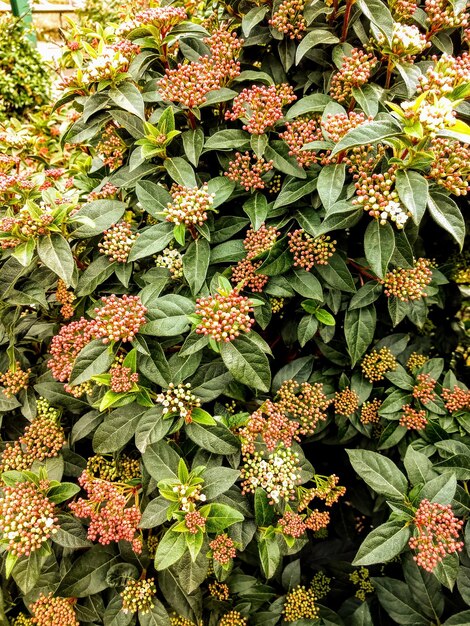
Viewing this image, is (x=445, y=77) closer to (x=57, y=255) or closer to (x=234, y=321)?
(x=234, y=321)

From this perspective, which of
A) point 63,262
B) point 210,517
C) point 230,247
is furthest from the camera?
point 230,247

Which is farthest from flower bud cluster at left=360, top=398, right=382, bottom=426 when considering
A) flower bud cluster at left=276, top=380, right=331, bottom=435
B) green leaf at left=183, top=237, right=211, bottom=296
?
green leaf at left=183, top=237, right=211, bottom=296

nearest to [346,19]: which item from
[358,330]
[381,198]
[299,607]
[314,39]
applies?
[314,39]

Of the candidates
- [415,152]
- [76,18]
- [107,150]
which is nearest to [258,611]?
[415,152]

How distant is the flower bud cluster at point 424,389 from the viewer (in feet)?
8.37

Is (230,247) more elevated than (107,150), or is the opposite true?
(107,150)

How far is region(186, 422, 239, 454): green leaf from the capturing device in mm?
2115

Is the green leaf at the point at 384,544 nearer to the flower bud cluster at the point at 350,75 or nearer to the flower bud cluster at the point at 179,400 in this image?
the flower bud cluster at the point at 179,400

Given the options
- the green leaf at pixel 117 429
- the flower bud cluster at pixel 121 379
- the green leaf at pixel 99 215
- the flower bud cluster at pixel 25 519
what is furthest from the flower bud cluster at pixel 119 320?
the flower bud cluster at pixel 25 519

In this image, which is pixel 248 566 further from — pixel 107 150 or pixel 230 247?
pixel 107 150

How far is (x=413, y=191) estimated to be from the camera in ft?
5.86

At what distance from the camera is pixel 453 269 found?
3.07 m

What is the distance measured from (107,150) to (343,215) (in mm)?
1470

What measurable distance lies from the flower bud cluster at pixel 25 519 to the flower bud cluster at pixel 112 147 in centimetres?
180
